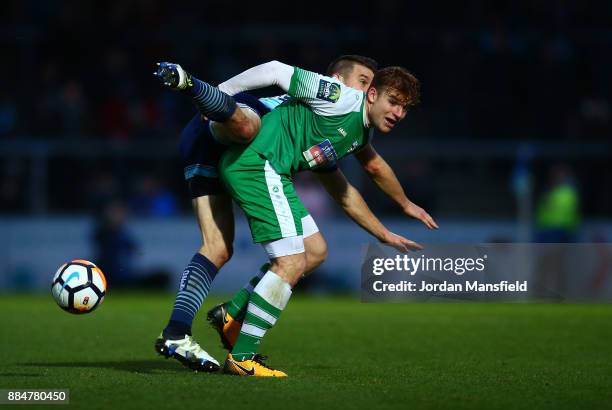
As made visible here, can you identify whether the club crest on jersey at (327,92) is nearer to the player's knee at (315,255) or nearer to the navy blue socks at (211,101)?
the navy blue socks at (211,101)

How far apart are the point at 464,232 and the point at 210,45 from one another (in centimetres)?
539

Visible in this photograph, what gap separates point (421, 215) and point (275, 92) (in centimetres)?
984

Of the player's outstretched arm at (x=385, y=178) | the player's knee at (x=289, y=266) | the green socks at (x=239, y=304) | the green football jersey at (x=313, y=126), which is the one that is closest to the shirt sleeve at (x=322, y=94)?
the green football jersey at (x=313, y=126)

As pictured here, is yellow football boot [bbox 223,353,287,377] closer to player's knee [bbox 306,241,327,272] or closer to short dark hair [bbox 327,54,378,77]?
player's knee [bbox 306,241,327,272]

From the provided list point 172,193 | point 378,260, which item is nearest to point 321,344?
point 378,260

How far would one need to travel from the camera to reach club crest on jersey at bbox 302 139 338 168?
7.04m

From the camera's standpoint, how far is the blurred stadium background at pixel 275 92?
55.1ft

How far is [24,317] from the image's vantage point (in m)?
11.8

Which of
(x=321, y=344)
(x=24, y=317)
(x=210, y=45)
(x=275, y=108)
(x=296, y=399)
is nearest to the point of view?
(x=296, y=399)

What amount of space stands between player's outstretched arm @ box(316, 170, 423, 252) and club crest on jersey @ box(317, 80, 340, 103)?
0.82 m

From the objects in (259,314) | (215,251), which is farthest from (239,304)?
(259,314)

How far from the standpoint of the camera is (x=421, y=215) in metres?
7.67

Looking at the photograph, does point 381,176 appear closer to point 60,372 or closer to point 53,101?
point 60,372

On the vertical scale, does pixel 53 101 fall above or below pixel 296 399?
above
